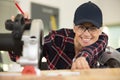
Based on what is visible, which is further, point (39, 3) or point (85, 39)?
point (39, 3)

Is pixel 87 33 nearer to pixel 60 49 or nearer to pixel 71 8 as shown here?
pixel 60 49

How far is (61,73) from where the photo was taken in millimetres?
812

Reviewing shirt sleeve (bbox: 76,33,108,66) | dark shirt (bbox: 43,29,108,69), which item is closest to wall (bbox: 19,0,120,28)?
dark shirt (bbox: 43,29,108,69)

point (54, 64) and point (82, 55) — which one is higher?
point (82, 55)

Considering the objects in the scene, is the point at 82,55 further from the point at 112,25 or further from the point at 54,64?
the point at 112,25

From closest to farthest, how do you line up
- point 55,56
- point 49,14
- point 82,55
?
point 82,55 < point 55,56 < point 49,14

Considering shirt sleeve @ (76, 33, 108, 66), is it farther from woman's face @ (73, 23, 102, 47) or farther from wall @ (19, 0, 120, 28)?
wall @ (19, 0, 120, 28)

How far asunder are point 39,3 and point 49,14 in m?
0.22

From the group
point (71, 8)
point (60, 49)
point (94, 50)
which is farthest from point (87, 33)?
point (71, 8)

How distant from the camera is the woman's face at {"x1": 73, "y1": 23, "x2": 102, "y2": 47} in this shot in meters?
1.16

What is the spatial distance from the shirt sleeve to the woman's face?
0.09ft

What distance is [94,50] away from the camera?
3.78 ft

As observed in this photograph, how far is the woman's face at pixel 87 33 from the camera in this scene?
1.16 metres

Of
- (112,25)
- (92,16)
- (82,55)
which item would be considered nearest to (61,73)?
(82,55)
